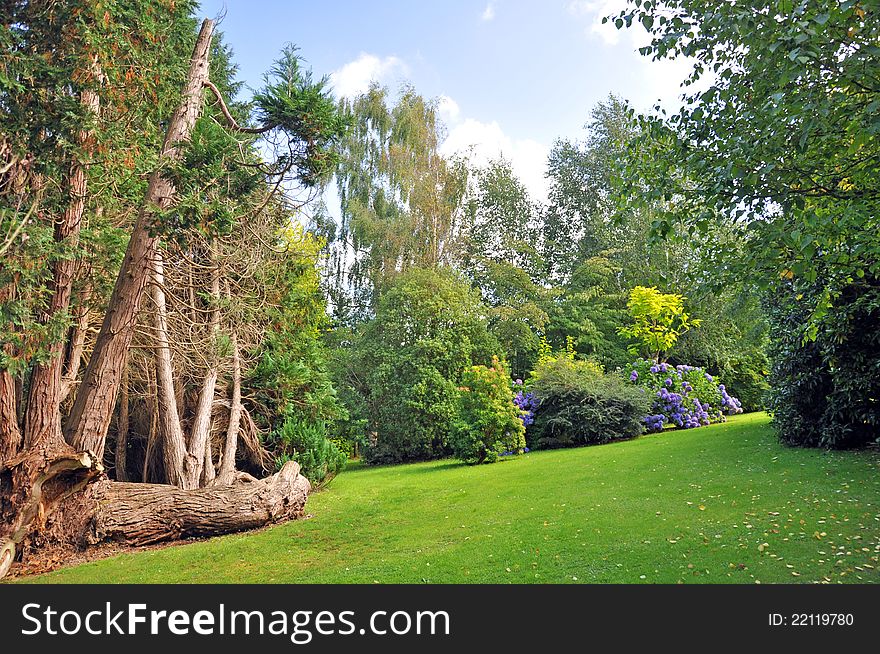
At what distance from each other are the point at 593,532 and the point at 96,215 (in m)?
6.85

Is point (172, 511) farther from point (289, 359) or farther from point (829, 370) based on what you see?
point (829, 370)

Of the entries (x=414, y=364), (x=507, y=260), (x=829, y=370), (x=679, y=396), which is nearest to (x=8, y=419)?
(x=414, y=364)

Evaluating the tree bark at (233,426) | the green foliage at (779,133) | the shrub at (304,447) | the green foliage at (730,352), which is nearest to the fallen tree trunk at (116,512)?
the tree bark at (233,426)

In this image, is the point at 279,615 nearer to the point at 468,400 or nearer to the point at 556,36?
the point at 468,400

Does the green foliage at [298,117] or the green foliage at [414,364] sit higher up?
the green foliage at [298,117]

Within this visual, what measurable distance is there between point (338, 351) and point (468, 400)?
18.6 ft

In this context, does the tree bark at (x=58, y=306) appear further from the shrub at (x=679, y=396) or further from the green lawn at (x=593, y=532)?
the shrub at (x=679, y=396)

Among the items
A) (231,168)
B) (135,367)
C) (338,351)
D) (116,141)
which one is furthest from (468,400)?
(116,141)

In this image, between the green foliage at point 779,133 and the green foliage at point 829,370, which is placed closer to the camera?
the green foliage at point 779,133

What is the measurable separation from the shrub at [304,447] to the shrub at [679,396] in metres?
8.35

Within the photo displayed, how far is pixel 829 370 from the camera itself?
28.2 feet

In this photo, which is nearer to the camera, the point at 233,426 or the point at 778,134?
the point at 778,134

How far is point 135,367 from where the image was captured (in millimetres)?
8766

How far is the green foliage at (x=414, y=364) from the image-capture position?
15234mm
